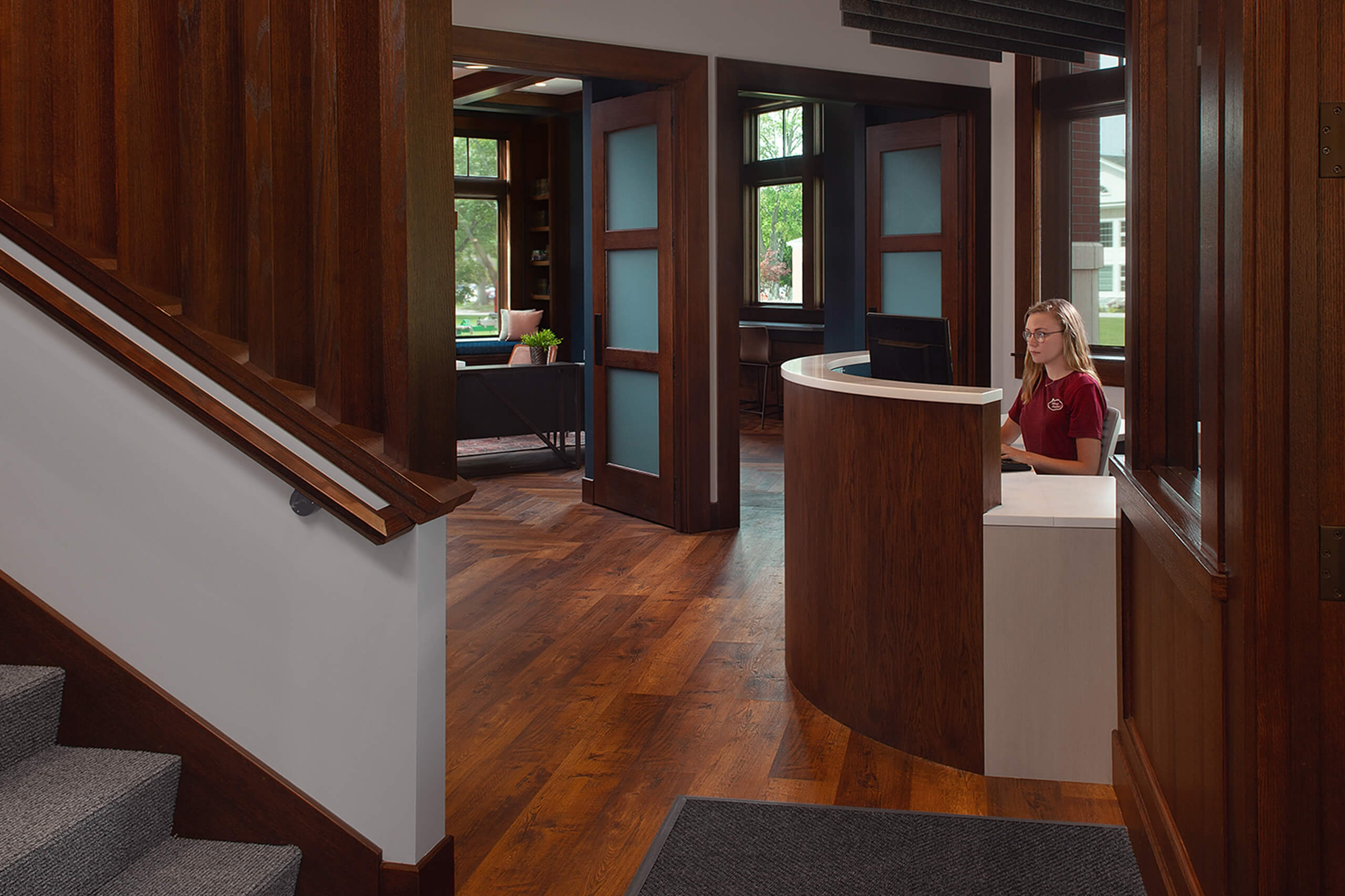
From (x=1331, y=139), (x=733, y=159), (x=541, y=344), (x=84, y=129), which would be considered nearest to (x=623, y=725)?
(x=84, y=129)

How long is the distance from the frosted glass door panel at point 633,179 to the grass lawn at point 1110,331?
287 cm

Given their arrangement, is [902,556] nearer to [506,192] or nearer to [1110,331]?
[1110,331]

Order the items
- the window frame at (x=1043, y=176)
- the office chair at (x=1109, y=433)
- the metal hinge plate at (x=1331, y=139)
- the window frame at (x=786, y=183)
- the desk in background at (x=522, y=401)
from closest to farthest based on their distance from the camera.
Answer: the metal hinge plate at (x=1331, y=139) < the office chair at (x=1109, y=433) < the window frame at (x=1043, y=176) < the desk in background at (x=522, y=401) < the window frame at (x=786, y=183)

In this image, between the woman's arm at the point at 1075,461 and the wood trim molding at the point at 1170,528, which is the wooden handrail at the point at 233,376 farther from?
the woman's arm at the point at 1075,461

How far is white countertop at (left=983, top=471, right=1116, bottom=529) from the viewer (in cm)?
296

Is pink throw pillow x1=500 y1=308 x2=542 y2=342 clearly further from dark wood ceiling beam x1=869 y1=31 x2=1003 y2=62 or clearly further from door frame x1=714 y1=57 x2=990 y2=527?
dark wood ceiling beam x1=869 y1=31 x2=1003 y2=62

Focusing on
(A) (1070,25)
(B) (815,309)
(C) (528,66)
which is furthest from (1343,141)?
(B) (815,309)

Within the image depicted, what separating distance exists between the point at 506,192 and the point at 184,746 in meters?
11.4

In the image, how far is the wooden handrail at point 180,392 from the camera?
2.18 m

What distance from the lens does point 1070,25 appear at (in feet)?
17.5

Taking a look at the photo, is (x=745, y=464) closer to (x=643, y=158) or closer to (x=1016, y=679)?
(x=643, y=158)

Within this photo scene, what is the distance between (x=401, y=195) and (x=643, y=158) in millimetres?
4320

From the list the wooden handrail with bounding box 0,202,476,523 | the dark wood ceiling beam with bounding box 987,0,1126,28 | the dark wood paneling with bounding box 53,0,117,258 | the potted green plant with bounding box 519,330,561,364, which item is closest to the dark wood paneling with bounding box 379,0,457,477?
the wooden handrail with bounding box 0,202,476,523

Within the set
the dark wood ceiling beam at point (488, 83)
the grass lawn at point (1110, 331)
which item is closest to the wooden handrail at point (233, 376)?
the grass lawn at point (1110, 331)
